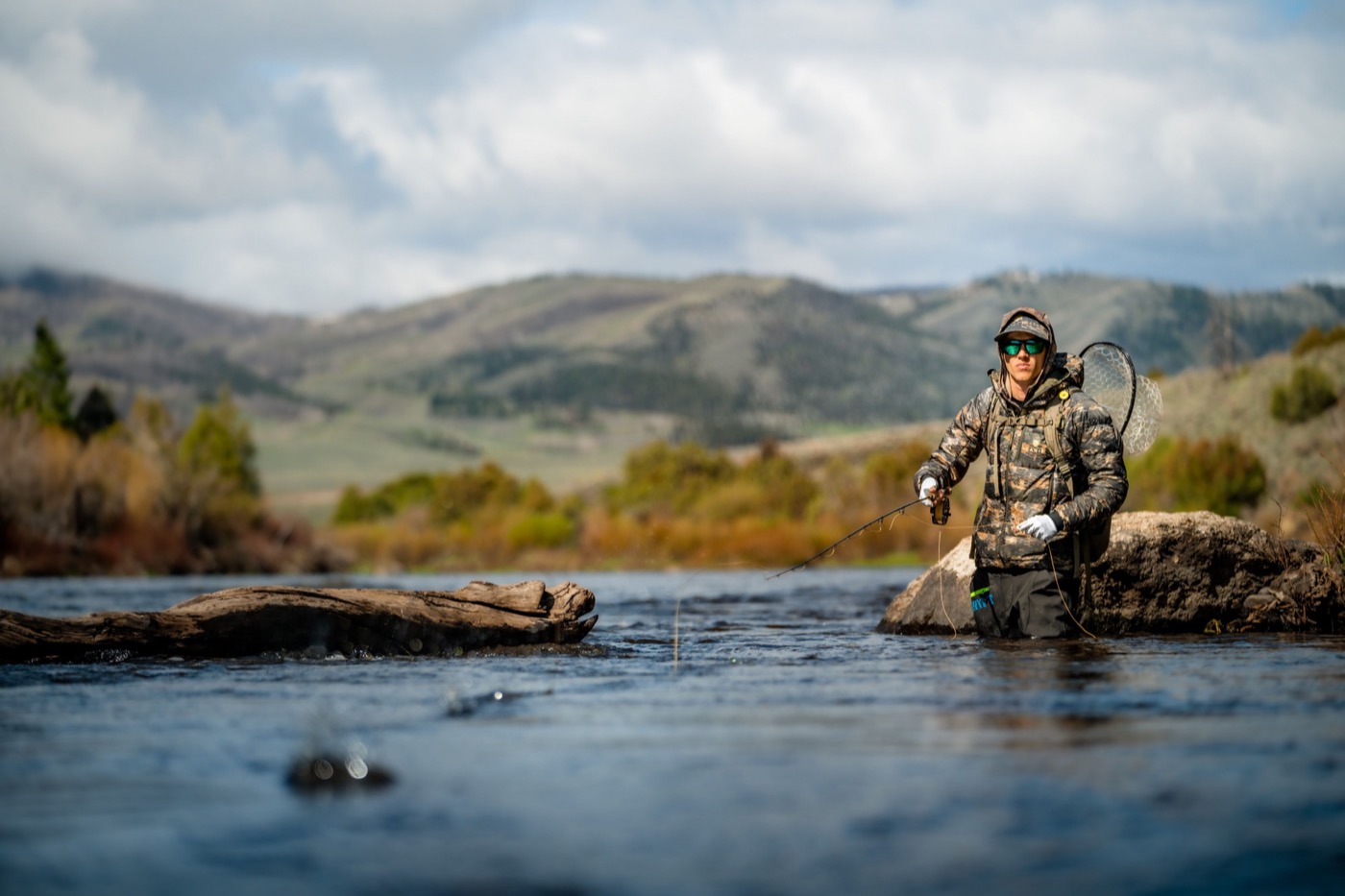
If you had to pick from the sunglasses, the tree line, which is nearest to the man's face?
the sunglasses

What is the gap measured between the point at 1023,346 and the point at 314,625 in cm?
576

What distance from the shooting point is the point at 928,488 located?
35.0 ft

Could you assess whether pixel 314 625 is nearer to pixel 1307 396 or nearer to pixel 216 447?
pixel 216 447

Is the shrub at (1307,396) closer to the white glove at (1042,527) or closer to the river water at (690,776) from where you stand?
the river water at (690,776)

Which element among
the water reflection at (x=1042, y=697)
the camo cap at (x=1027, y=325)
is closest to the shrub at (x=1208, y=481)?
the water reflection at (x=1042, y=697)

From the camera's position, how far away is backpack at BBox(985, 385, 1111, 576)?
10.4 meters

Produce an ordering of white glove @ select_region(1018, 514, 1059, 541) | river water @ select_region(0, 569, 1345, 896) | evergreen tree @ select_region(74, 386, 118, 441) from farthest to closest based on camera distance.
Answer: evergreen tree @ select_region(74, 386, 118, 441)
white glove @ select_region(1018, 514, 1059, 541)
river water @ select_region(0, 569, 1345, 896)

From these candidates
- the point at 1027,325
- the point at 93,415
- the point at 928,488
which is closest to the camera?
the point at 1027,325

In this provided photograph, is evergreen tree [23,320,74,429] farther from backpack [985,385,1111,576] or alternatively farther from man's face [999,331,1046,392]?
man's face [999,331,1046,392]

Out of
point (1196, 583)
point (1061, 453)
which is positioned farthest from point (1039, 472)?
point (1196, 583)

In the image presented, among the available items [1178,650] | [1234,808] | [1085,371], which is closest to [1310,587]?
[1178,650]

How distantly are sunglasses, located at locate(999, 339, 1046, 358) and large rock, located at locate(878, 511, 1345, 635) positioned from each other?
3971mm

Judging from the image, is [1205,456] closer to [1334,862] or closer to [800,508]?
[800,508]

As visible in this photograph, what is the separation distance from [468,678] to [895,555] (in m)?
43.8
